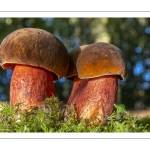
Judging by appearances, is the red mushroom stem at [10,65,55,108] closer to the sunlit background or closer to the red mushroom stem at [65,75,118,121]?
the red mushroom stem at [65,75,118,121]

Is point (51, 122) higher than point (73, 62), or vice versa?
point (73, 62)

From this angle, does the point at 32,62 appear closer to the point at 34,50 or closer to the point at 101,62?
the point at 34,50

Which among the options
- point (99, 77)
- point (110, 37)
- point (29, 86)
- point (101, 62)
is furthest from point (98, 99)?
point (110, 37)

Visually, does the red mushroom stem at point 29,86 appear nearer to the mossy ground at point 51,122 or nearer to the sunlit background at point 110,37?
the mossy ground at point 51,122

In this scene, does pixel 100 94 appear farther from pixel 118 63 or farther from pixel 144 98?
pixel 144 98

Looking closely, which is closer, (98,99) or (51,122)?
(51,122)
